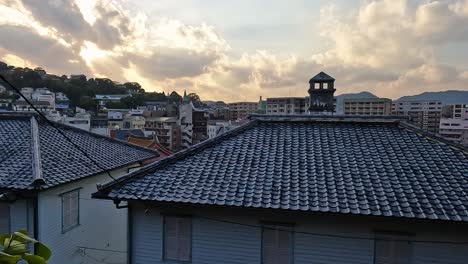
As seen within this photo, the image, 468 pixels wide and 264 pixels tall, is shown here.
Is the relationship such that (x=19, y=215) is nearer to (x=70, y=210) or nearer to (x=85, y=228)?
(x=70, y=210)

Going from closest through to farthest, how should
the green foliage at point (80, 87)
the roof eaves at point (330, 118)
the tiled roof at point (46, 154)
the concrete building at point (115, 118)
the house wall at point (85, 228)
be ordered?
the tiled roof at point (46, 154) < the house wall at point (85, 228) < the roof eaves at point (330, 118) < the concrete building at point (115, 118) < the green foliage at point (80, 87)

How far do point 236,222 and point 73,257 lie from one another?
6330 mm

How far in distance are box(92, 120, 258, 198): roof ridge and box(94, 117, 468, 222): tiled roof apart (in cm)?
3

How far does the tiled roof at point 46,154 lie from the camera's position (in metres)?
9.23

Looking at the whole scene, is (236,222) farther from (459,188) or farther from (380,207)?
(459,188)

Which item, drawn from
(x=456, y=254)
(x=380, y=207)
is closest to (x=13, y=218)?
(x=380, y=207)

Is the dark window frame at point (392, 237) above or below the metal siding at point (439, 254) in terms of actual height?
above

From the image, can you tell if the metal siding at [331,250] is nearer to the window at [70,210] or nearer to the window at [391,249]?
the window at [391,249]

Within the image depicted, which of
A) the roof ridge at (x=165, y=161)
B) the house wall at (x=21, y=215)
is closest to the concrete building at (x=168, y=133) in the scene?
the roof ridge at (x=165, y=161)

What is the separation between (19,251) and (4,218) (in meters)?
9.77

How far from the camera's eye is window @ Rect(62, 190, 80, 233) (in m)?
10.3

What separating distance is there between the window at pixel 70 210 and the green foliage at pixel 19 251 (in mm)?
9574

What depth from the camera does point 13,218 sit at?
9258mm

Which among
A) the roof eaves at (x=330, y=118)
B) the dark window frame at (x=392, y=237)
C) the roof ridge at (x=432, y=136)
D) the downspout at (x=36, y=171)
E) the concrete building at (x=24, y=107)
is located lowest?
the dark window frame at (x=392, y=237)
